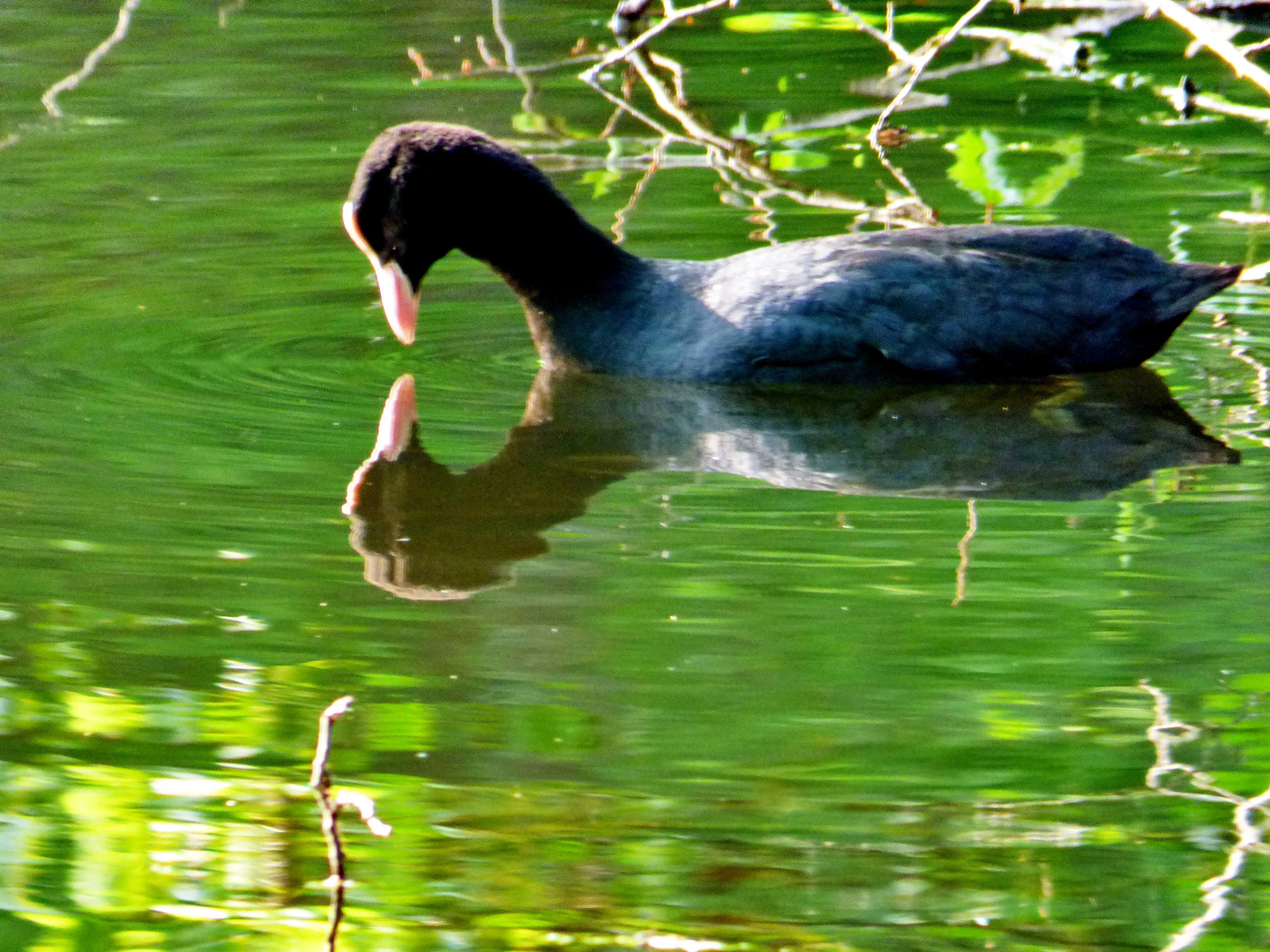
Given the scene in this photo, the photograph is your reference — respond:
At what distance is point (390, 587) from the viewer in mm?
4160

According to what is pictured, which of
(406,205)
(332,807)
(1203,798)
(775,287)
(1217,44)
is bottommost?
(1203,798)

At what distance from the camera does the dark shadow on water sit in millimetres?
4516

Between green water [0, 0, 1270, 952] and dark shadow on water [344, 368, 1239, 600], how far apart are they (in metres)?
0.02

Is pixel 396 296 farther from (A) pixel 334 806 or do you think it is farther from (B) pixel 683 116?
(A) pixel 334 806

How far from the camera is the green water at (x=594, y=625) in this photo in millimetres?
2967

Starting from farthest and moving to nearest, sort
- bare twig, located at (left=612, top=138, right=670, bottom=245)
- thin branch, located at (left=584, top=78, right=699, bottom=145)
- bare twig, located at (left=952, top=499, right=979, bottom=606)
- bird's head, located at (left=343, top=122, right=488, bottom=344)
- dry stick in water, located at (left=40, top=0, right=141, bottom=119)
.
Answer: dry stick in water, located at (left=40, top=0, right=141, bottom=119)
thin branch, located at (left=584, top=78, right=699, bottom=145)
bare twig, located at (left=612, top=138, right=670, bottom=245)
bird's head, located at (left=343, top=122, right=488, bottom=344)
bare twig, located at (left=952, top=499, right=979, bottom=606)

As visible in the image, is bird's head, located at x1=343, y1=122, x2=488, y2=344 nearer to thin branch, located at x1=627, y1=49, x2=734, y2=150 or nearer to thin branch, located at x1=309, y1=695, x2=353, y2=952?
thin branch, located at x1=627, y1=49, x2=734, y2=150

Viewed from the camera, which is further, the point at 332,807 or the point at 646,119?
the point at 646,119

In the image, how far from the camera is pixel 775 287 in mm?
5699

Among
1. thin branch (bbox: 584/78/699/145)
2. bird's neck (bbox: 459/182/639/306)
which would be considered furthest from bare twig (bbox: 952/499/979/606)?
thin branch (bbox: 584/78/699/145)

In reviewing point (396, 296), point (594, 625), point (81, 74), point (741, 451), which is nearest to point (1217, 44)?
point (741, 451)

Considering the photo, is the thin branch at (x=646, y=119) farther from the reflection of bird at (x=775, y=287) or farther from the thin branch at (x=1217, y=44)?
the thin branch at (x=1217, y=44)

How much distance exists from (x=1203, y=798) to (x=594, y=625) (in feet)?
4.05

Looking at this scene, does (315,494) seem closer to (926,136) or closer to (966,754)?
(966,754)
